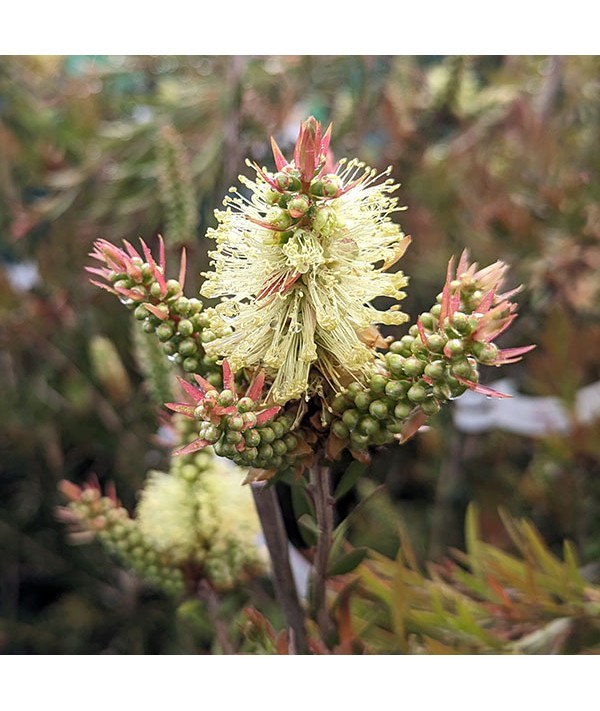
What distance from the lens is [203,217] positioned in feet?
1.77

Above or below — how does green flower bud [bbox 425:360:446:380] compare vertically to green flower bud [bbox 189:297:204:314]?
below

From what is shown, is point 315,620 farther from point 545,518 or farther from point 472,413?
point 545,518

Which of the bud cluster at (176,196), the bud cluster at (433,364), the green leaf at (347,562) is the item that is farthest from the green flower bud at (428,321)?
the bud cluster at (176,196)

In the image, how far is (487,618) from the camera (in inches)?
15.8

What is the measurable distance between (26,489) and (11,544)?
0.06 metres

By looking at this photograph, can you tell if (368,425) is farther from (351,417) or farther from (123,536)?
(123,536)

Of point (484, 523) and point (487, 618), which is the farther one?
point (484, 523)

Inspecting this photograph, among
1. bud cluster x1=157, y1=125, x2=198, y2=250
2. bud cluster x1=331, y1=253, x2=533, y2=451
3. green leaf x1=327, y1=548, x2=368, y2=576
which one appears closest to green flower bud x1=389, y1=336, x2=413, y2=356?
bud cluster x1=331, y1=253, x2=533, y2=451

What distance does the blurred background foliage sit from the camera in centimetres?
64

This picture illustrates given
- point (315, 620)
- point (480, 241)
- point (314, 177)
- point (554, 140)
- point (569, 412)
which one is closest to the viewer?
point (314, 177)

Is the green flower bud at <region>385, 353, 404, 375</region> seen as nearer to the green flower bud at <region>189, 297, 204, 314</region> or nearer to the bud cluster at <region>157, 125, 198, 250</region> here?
the green flower bud at <region>189, 297, 204, 314</region>

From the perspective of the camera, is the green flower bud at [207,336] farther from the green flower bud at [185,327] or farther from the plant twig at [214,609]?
the plant twig at [214,609]

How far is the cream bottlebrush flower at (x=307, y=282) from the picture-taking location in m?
0.22

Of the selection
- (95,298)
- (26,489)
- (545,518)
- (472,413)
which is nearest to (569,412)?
(472,413)
